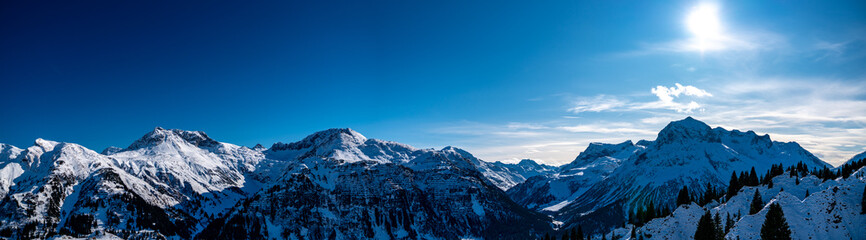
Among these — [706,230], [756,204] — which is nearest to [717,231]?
[706,230]

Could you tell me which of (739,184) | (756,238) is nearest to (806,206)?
(756,238)

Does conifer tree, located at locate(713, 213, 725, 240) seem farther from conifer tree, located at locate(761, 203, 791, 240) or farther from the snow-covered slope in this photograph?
conifer tree, located at locate(761, 203, 791, 240)

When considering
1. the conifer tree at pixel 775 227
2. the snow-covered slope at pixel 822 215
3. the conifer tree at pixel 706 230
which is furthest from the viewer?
the conifer tree at pixel 706 230

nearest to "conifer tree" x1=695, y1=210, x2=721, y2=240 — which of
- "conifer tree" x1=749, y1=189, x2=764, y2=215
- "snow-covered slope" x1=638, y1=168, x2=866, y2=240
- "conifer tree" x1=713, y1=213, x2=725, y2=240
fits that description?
"conifer tree" x1=713, y1=213, x2=725, y2=240

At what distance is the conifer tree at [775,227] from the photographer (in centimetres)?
9438

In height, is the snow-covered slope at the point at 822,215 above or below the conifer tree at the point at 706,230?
above

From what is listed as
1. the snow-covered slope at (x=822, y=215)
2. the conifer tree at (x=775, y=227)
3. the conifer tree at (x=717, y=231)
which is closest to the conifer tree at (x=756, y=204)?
the conifer tree at (x=717, y=231)

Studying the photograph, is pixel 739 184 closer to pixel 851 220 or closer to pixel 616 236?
pixel 616 236

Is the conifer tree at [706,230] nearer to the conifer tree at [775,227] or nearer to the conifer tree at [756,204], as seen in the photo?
the conifer tree at [756,204]

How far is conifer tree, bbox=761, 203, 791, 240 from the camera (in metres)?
94.4

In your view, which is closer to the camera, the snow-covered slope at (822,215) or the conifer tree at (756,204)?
the snow-covered slope at (822,215)

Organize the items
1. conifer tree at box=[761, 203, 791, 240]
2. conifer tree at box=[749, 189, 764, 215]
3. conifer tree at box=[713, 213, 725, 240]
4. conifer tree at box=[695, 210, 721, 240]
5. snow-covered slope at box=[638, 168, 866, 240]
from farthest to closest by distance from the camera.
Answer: conifer tree at box=[749, 189, 764, 215]
conifer tree at box=[713, 213, 725, 240]
conifer tree at box=[695, 210, 721, 240]
conifer tree at box=[761, 203, 791, 240]
snow-covered slope at box=[638, 168, 866, 240]

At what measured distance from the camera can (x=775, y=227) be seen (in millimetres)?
95375

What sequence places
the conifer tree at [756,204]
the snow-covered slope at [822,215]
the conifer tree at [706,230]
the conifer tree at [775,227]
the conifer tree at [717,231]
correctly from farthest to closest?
the conifer tree at [756,204] → the conifer tree at [717,231] → the conifer tree at [706,230] → the conifer tree at [775,227] → the snow-covered slope at [822,215]
